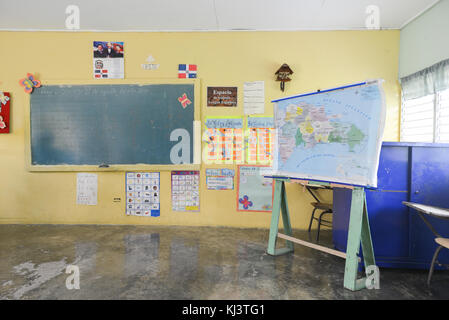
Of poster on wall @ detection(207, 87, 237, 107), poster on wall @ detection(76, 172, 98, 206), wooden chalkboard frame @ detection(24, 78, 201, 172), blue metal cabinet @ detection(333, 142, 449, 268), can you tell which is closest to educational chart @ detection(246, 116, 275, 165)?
poster on wall @ detection(207, 87, 237, 107)

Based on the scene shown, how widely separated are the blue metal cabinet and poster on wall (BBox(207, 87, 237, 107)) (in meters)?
1.96

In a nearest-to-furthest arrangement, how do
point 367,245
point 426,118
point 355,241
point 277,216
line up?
1. point 355,241
2. point 367,245
3. point 277,216
4. point 426,118

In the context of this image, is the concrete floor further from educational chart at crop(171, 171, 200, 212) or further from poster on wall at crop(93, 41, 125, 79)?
poster on wall at crop(93, 41, 125, 79)

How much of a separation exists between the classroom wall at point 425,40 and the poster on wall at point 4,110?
5.52 meters

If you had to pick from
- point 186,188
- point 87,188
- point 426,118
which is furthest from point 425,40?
point 87,188

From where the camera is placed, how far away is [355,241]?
1.99 metres

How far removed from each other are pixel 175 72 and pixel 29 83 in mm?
2110

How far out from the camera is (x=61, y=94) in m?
3.57

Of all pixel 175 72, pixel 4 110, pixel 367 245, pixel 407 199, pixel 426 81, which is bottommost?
pixel 367 245

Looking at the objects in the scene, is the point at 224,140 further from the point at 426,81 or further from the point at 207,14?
the point at 426,81

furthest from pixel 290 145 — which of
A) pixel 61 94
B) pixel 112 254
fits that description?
pixel 61 94

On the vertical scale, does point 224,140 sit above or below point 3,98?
below

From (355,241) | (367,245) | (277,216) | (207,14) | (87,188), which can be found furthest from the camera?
(87,188)

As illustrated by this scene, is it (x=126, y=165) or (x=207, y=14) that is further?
(x=126, y=165)
